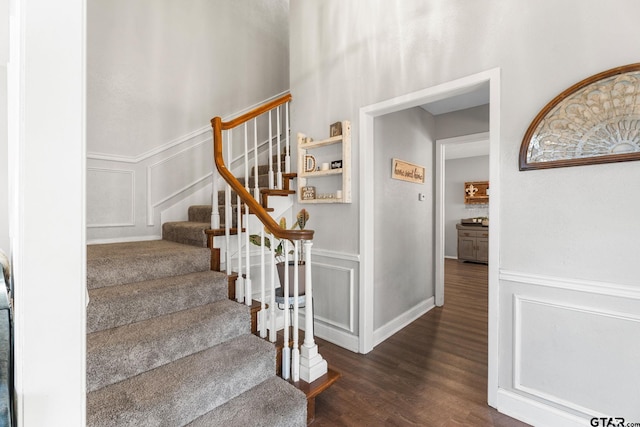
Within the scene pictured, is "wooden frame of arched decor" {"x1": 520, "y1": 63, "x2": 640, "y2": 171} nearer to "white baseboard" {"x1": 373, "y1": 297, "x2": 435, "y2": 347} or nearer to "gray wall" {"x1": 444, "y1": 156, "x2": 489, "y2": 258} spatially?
"white baseboard" {"x1": 373, "y1": 297, "x2": 435, "y2": 347}

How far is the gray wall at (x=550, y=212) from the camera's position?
154cm

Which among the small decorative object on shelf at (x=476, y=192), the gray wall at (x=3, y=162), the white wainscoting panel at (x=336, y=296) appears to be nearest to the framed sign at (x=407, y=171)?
the white wainscoting panel at (x=336, y=296)

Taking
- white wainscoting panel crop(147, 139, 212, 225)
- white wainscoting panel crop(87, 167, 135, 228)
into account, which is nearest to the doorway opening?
white wainscoting panel crop(147, 139, 212, 225)

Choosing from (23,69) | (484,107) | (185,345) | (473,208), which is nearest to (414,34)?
(484,107)

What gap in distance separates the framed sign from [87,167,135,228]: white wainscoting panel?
2696 mm

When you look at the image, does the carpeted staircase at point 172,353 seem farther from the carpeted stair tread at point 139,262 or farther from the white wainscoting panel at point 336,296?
the white wainscoting panel at point 336,296

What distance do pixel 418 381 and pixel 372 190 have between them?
158 centimetres

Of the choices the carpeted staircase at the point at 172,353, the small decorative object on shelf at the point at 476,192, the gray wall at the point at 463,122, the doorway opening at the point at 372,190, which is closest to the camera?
the carpeted staircase at the point at 172,353

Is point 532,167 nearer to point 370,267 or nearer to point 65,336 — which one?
point 370,267

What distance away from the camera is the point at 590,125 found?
5.25 ft

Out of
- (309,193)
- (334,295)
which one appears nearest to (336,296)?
(334,295)

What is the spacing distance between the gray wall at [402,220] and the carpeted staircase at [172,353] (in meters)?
1.43

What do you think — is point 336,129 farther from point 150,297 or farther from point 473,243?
point 473,243

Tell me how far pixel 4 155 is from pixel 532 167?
199 inches
